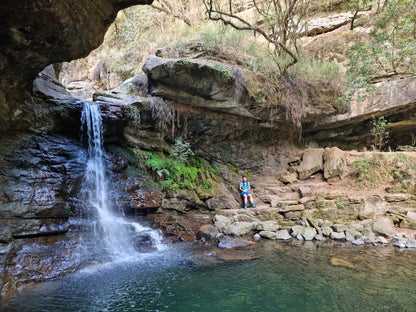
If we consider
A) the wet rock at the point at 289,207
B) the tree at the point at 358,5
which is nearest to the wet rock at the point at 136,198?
the wet rock at the point at 289,207

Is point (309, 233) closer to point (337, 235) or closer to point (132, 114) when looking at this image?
point (337, 235)

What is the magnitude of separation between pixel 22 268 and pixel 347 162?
1106 centimetres

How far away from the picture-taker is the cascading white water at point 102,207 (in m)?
5.71

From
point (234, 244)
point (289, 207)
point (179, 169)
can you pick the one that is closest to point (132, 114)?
point (179, 169)

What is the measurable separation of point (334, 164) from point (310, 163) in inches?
42.8

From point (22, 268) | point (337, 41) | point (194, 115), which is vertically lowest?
point (22, 268)

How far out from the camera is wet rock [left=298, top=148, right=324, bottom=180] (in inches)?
407

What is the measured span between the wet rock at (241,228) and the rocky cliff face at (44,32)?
6.11 metres

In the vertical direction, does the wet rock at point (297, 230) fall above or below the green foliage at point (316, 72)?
below

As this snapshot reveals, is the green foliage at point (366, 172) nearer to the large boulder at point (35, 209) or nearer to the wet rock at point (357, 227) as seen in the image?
the wet rock at point (357, 227)

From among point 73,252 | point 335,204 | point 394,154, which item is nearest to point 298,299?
point 73,252

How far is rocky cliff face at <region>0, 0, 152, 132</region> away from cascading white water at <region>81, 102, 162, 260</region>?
7.26 ft

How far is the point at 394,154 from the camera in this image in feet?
30.1

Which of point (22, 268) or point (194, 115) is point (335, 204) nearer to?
point (194, 115)
